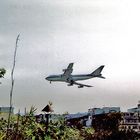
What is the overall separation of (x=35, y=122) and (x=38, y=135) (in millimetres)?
609

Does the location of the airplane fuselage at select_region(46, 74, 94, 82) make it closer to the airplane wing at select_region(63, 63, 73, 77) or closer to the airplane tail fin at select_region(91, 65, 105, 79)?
the airplane wing at select_region(63, 63, 73, 77)

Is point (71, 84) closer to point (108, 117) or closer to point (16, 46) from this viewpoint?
point (108, 117)

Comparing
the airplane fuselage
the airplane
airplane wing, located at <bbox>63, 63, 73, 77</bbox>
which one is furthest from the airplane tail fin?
airplane wing, located at <bbox>63, 63, 73, 77</bbox>

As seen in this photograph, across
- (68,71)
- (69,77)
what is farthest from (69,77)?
(68,71)

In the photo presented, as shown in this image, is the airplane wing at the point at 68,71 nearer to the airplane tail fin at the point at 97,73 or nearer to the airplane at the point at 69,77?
the airplane at the point at 69,77

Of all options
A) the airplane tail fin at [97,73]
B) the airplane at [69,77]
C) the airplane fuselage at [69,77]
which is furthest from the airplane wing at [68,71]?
the airplane tail fin at [97,73]

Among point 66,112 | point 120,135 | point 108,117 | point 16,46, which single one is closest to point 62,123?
point 66,112

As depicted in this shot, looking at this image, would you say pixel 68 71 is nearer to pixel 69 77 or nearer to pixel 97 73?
pixel 69 77

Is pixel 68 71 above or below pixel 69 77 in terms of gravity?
above

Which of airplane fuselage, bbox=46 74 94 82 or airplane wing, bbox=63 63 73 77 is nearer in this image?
airplane fuselage, bbox=46 74 94 82

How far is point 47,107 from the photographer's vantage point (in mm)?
15492

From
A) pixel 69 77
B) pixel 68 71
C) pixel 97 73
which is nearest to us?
pixel 68 71

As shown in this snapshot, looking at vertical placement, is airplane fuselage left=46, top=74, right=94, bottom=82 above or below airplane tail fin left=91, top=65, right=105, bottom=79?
below

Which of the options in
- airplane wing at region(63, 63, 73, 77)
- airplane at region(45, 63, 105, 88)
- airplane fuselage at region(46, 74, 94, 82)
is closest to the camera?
airplane fuselage at region(46, 74, 94, 82)
